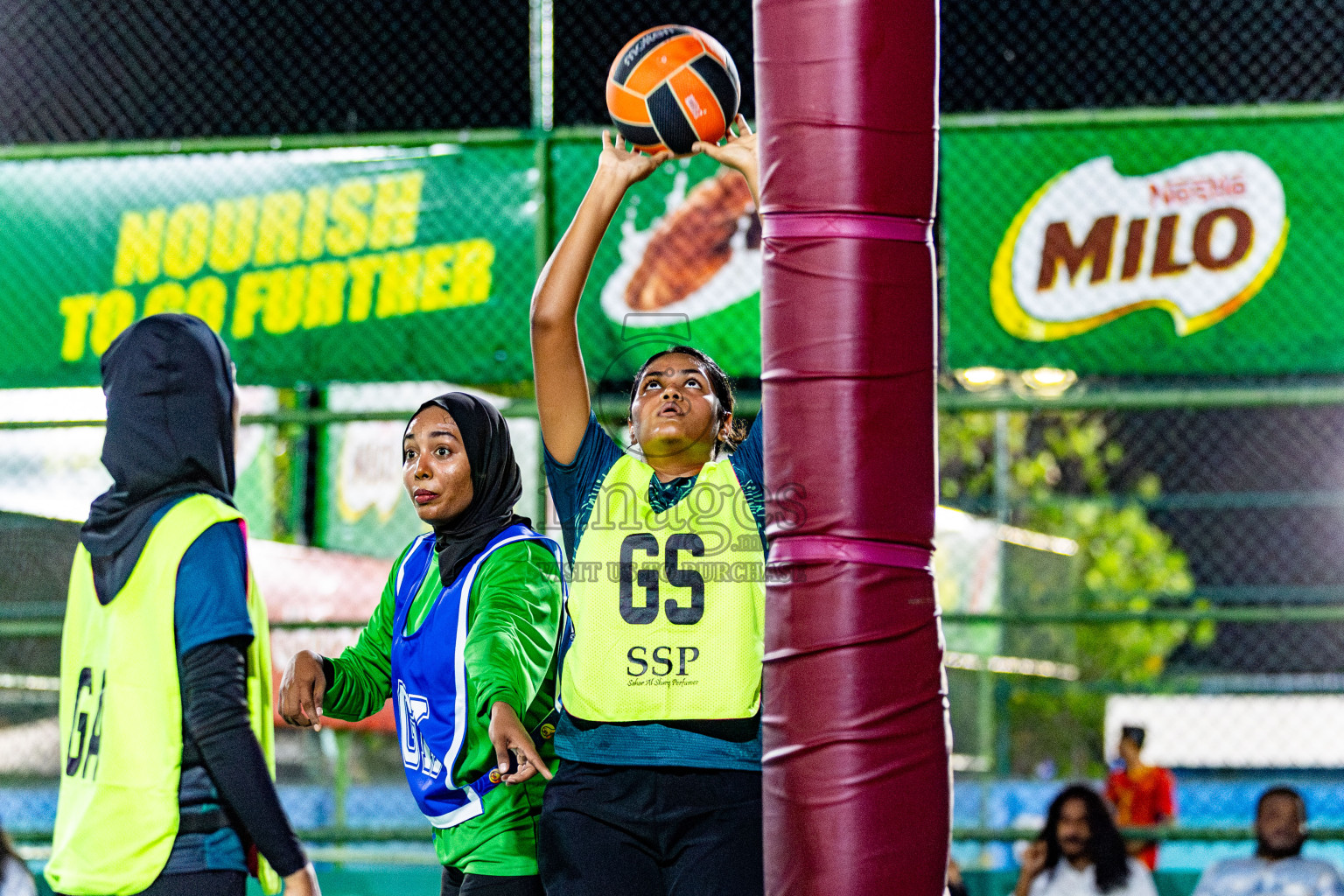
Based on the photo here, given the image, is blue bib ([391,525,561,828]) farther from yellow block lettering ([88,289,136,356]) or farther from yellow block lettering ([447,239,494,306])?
yellow block lettering ([88,289,136,356])

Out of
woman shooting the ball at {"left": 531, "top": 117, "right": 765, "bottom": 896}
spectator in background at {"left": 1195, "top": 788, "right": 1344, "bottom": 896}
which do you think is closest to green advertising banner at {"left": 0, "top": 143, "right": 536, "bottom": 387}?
woman shooting the ball at {"left": 531, "top": 117, "right": 765, "bottom": 896}

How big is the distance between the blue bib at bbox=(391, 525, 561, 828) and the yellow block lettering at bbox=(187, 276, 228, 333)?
331 cm

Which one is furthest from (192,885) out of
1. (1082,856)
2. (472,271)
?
(1082,856)

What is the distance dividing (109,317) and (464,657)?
391cm

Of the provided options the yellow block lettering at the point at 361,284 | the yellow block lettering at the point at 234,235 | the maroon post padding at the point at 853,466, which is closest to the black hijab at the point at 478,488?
the maroon post padding at the point at 853,466

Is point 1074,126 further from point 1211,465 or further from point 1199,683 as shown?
point 1211,465

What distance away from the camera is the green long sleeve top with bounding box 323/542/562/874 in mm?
2986

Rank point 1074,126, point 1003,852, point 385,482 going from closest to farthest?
1. point 1074,126
2. point 385,482
3. point 1003,852

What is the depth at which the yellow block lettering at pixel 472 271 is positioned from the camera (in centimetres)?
612

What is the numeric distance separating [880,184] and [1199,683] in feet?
16.1

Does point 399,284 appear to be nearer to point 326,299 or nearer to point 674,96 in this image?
point 326,299

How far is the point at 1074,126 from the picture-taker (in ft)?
19.5

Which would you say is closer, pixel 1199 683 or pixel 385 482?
pixel 1199 683

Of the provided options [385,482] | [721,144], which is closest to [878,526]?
[721,144]
